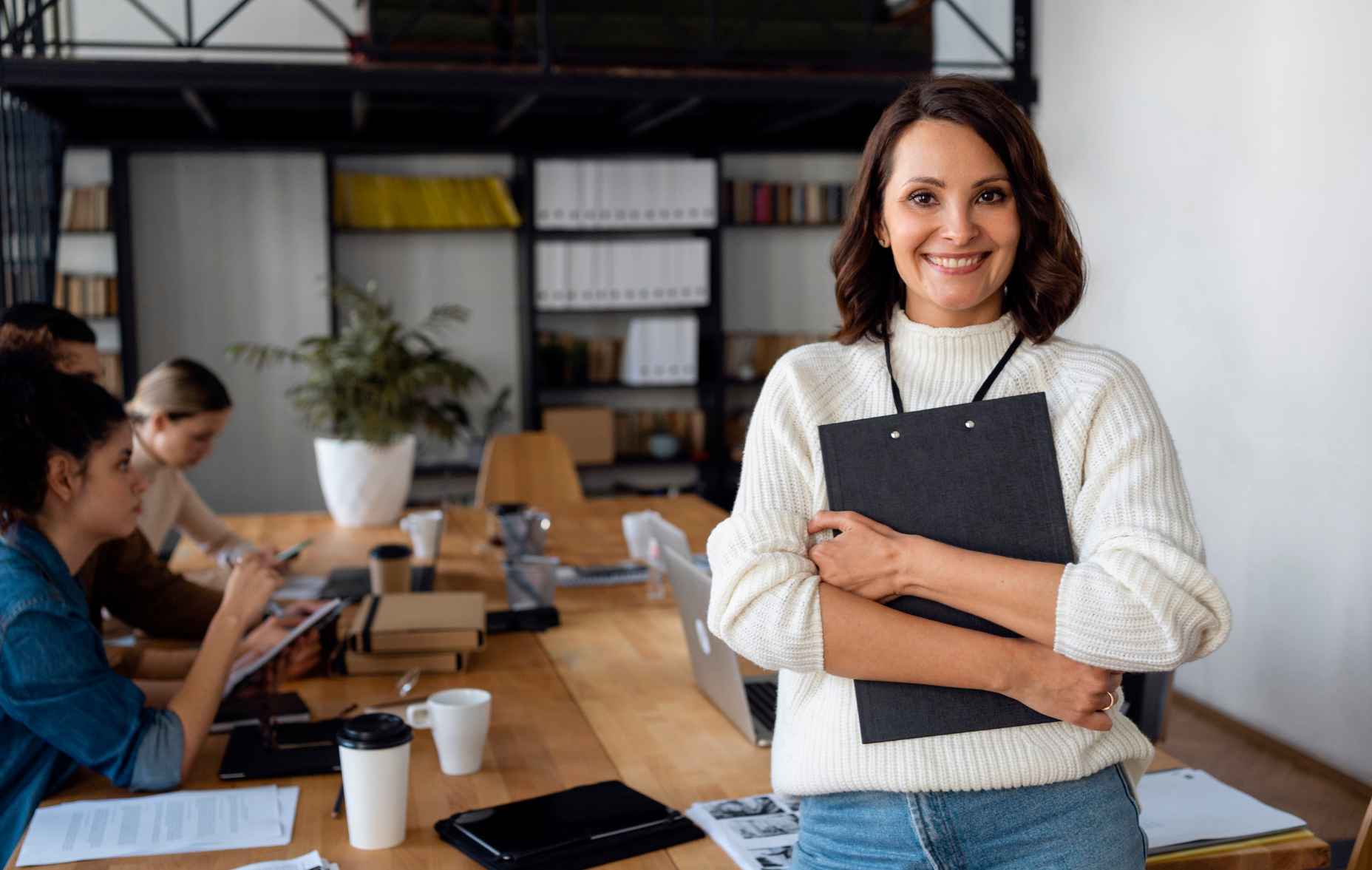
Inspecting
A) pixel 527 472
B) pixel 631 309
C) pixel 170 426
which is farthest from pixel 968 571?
pixel 631 309

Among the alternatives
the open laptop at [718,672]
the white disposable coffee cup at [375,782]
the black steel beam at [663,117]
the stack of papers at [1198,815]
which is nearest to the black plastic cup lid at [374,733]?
the white disposable coffee cup at [375,782]

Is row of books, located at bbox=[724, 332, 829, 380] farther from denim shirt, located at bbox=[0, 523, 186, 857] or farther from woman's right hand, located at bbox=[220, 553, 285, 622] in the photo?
denim shirt, located at bbox=[0, 523, 186, 857]

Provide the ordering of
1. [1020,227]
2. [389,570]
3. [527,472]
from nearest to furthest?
[1020,227], [389,570], [527,472]

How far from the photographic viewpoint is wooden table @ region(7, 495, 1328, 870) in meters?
1.36

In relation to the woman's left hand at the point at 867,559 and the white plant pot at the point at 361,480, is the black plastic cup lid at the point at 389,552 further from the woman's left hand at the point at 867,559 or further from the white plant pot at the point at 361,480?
the woman's left hand at the point at 867,559

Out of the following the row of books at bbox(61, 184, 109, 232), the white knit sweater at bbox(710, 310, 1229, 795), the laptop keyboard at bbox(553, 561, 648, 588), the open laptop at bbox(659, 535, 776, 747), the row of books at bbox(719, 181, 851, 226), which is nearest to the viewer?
the white knit sweater at bbox(710, 310, 1229, 795)

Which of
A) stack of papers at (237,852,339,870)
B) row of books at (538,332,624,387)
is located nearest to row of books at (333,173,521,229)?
row of books at (538,332,624,387)

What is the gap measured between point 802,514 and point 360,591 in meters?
1.68

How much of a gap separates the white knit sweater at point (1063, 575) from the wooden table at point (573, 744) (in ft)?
1.12

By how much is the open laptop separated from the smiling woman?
528 millimetres

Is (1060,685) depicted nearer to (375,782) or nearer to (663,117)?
(375,782)

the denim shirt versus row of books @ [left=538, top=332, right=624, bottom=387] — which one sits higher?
row of books @ [left=538, top=332, right=624, bottom=387]

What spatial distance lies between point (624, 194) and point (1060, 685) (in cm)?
508

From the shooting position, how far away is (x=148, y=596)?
227 centimetres
